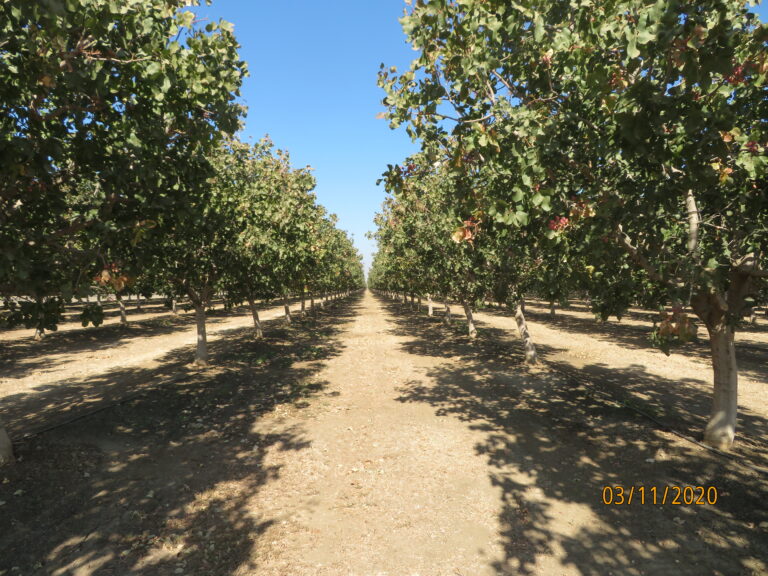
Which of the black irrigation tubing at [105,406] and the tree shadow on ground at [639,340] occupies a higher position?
the black irrigation tubing at [105,406]

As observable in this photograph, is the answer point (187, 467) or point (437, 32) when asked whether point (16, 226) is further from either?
point (437, 32)

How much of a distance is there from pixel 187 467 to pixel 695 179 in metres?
10.5

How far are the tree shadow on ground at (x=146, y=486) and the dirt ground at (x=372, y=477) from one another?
0.04 meters

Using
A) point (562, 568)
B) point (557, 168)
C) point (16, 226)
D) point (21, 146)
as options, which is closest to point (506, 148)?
point (557, 168)

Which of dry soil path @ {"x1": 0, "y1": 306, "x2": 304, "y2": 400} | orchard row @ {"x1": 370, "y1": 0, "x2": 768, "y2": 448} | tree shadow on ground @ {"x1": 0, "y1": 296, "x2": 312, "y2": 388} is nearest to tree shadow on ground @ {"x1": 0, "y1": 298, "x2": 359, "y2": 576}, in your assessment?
dry soil path @ {"x1": 0, "y1": 306, "x2": 304, "y2": 400}

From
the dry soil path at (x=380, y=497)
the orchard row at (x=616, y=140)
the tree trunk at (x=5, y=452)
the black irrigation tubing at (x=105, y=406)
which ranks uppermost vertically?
the orchard row at (x=616, y=140)

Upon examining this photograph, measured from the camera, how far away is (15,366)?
1773cm

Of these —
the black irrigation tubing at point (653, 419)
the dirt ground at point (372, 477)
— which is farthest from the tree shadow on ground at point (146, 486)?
the black irrigation tubing at point (653, 419)

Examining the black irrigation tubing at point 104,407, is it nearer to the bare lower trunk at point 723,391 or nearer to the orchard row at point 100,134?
the orchard row at point 100,134

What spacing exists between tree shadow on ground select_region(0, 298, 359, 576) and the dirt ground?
0.13ft

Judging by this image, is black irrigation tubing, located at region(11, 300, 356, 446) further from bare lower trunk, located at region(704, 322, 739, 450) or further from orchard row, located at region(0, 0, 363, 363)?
bare lower trunk, located at region(704, 322, 739, 450)

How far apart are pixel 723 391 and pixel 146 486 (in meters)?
12.5

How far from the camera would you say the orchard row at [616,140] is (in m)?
4.27

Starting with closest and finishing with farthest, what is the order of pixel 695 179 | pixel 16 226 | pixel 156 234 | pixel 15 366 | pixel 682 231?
1. pixel 695 179
2. pixel 16 226
3. pixel 682 231
4. pixel 156 234
5. pixel 15 366
